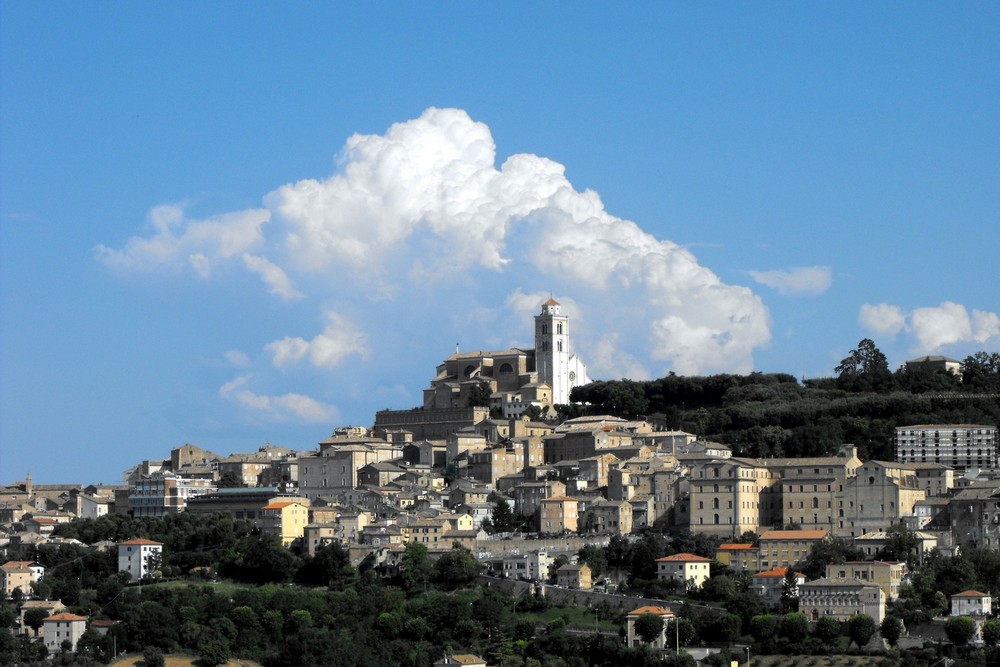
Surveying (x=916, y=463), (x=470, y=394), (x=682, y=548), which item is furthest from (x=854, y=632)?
(x=470, y=394)

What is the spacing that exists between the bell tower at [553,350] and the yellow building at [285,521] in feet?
67.2

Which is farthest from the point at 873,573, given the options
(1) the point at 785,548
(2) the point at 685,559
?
(2) the point at 685,559

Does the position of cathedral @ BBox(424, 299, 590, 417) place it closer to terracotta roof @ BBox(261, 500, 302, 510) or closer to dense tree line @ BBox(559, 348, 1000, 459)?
dense tree line @ BBox(559, 348, 1000, 459)

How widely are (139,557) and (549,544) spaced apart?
1523 cm

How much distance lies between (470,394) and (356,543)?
68.0 ft

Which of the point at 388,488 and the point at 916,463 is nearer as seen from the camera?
the point at 916,463

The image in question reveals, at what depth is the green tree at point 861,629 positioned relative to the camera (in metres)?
57.5

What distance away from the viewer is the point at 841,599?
5928cm

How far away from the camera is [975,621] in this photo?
5772 centimetres

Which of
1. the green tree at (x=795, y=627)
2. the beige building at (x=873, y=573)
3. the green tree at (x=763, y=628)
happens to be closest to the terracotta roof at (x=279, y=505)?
the green tree at (x=763, y=628)

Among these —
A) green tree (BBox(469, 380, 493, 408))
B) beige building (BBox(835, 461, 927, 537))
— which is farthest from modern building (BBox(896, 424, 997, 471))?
green tree (BBox(469, 380, 493, 408))

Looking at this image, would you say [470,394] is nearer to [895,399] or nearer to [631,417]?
[631,417]

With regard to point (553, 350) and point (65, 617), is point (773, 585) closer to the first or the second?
point (65, 617)

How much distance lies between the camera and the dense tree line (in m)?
76.5
